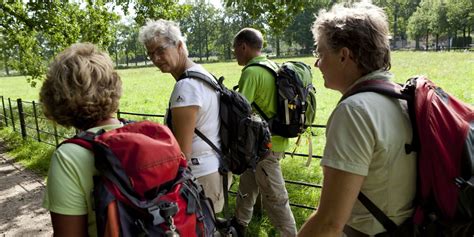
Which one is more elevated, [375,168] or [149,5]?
[149,5]

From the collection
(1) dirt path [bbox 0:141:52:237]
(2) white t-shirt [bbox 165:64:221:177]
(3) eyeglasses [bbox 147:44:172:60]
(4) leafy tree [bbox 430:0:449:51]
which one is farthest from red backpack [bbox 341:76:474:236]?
(4) leafy tree [bbox 430:0:449:51]

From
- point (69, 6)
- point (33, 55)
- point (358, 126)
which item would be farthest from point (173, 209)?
point (33, 55)

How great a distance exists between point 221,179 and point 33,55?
10854 mm

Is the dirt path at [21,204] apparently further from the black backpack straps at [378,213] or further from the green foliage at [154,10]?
the black backpack straps at [378,213]

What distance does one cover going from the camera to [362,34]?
163 centimetres

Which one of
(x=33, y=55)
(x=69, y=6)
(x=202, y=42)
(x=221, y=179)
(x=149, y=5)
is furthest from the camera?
(x=202, y=42)

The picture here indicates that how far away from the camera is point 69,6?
10.7 m

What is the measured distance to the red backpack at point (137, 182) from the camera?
151cm

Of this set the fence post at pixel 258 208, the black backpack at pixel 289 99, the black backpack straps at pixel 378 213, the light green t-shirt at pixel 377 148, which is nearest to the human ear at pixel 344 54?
the light green t-shirt at pixel 377 148

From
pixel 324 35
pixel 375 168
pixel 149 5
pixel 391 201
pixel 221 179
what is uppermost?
pixel 149 5

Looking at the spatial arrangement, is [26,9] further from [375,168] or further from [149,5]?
[375,168]

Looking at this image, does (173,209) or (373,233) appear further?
(373,233)

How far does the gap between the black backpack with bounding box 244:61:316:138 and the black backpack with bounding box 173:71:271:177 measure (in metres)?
0.73

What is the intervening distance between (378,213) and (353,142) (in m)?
0.37
